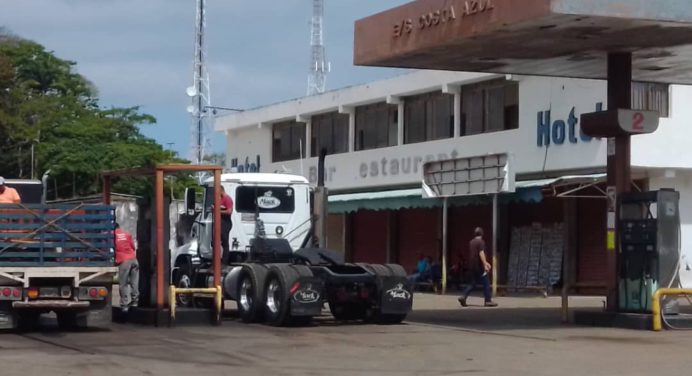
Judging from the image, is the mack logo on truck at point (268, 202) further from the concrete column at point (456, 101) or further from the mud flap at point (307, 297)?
the concrete column at point (456, 101)

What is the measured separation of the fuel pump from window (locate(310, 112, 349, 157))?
2141 cm

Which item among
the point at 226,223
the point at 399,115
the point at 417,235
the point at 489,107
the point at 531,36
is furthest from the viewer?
the point at 417,235

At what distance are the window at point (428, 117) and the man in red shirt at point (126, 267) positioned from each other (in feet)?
56.1

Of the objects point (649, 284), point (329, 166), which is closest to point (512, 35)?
point (649, 284)

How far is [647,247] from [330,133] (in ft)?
75.8

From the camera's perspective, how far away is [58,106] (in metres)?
56.8

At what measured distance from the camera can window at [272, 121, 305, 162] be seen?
143 feet

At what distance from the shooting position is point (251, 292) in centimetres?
2044

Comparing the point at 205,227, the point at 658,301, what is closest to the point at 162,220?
the point at 205,227

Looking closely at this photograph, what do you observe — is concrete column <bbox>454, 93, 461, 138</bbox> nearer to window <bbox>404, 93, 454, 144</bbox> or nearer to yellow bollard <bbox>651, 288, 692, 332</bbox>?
window <bbox>404, 93, 454, 144</bbox>

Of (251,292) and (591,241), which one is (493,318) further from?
(591,241)

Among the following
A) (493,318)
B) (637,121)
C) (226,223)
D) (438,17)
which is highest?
(438,17)

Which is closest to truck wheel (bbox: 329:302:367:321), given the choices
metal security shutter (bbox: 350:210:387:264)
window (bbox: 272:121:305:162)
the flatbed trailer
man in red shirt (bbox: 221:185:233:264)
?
man in red shirt (bbox: 221:185:233:264)

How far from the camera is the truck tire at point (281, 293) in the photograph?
19234mm
